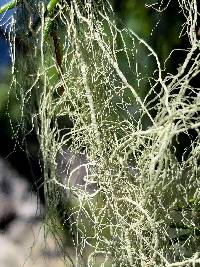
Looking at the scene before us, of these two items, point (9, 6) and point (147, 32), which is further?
point (147, 32)

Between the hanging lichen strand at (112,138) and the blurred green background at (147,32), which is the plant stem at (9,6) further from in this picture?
the blurred green background at (147,32)

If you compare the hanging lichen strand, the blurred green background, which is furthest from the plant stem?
the blurred green background

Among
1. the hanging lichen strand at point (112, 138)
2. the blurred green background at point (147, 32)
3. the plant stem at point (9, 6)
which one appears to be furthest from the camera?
the blurred green background at point (147, 32)

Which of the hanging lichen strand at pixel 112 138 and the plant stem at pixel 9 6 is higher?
the plant stem at pixel 9 6

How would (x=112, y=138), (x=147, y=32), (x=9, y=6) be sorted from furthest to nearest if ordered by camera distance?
(x=147, y=32) → (x=9, y=6) → (x=112, y=138)

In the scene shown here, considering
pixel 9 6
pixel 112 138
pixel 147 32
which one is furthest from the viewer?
pixel 147 32

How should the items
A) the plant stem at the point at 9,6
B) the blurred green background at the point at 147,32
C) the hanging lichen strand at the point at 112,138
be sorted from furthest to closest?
the blurred green background at the point at 147,32 → the plant stem at the point at 9,6 → the hanging lichen strand at the point at 112,138

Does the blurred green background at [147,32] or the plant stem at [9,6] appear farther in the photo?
the blurred green background at [147,32]

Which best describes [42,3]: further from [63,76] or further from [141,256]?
[141,256]

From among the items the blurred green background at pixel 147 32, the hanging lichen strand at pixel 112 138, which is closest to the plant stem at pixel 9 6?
the hanging lichen strand at pixel 112 138

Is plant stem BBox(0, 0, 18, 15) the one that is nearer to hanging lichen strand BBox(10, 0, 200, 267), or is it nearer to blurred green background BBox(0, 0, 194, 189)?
hanging lichen strand BBox(10, 0, 200, 267)
